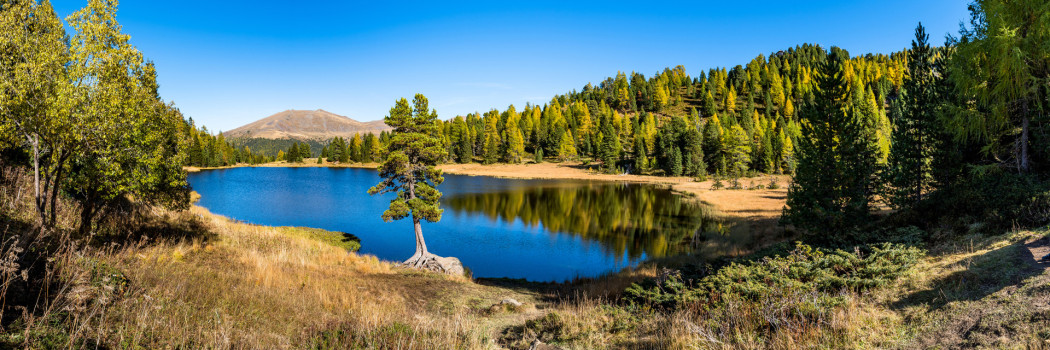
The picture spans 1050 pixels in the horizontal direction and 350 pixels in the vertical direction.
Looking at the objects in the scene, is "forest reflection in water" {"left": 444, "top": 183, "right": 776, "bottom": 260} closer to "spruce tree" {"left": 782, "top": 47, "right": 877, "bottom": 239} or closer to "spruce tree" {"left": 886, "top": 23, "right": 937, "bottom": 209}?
"spruce tree" {"left": 782, "top": 47, "right": 877, "bottom": 239}

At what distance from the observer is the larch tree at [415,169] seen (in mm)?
21859

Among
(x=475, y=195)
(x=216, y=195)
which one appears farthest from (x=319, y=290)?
(x=216, y=195)

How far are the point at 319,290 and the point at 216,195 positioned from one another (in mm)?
54480

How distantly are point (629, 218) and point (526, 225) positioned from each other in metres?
10.1

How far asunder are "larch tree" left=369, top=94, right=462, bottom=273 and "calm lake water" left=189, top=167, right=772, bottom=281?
3571 millimetres

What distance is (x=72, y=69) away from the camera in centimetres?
1026

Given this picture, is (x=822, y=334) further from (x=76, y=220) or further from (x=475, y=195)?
(x=475, y=195)

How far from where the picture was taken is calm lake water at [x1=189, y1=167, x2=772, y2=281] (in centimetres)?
2606

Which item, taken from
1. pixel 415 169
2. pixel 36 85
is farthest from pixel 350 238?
pixel 36 85

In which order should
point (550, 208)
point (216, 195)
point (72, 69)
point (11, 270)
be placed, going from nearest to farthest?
point (11, 270), point (72, 69), point (550, 208), point (216, 195)

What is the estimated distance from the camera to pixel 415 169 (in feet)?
75.4

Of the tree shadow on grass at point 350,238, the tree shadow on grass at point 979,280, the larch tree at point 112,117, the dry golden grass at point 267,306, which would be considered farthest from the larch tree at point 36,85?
the tree shadow on grass at point 350,238

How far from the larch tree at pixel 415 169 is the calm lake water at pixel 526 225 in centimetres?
357

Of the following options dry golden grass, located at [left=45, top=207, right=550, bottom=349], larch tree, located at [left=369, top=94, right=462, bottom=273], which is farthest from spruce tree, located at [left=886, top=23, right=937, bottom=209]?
larch tree, located at [left=369, top=94, right=462, bottom=273]
